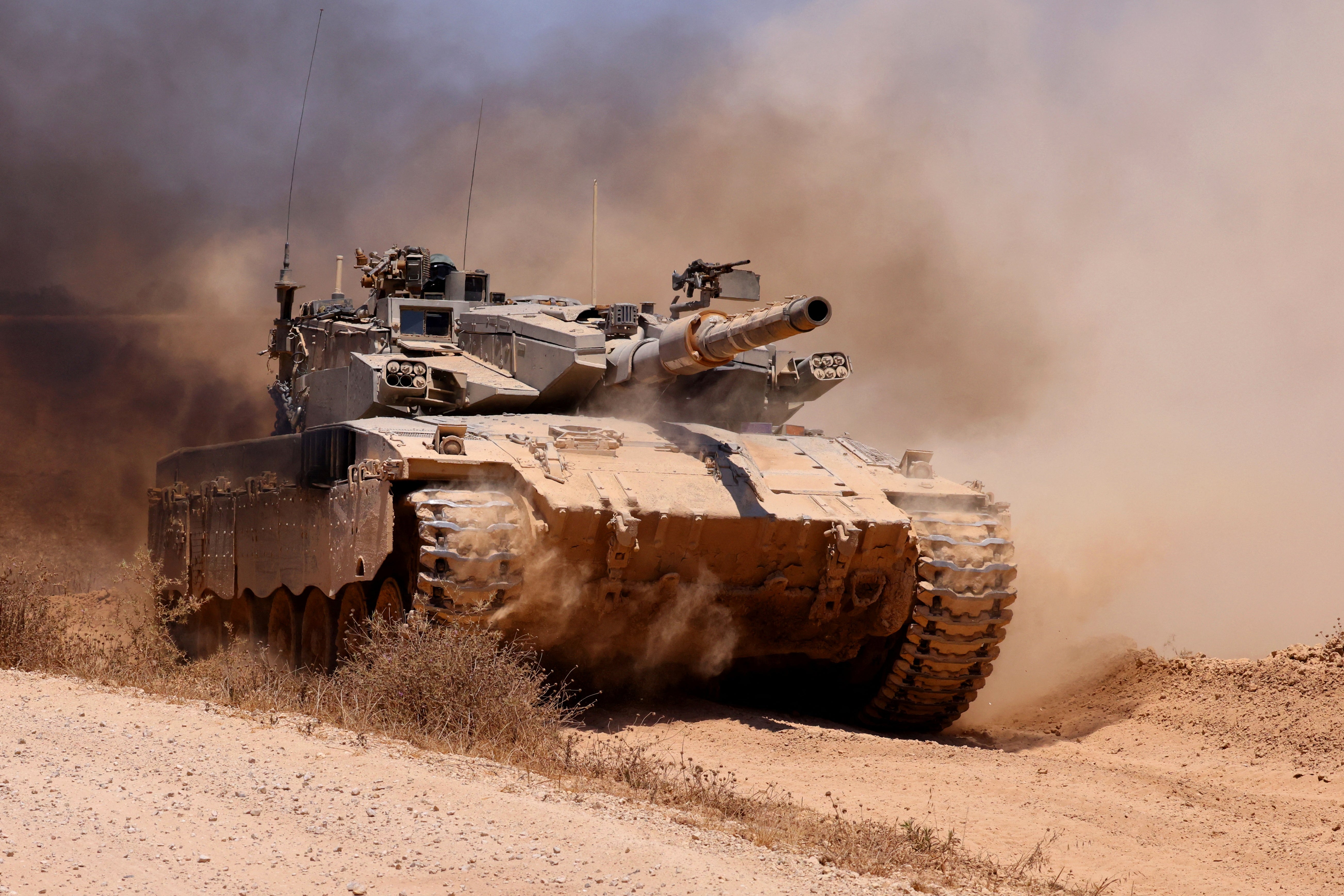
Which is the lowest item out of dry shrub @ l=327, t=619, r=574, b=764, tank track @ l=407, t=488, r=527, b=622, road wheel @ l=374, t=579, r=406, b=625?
dry shrub @ l=327, t=619, r=574, b=764

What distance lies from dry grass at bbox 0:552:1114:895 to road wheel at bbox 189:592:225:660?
2632 millimetres

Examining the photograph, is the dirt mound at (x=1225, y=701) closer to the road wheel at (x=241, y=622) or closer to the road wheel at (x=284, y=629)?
the road wheel at (x=284, y=629)

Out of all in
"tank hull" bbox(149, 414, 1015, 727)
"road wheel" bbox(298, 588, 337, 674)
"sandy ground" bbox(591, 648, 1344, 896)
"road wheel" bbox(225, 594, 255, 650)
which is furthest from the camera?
"road wheel" bbox(225, 594, 255, 650)

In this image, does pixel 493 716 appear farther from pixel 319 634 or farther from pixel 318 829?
pixel 319 634

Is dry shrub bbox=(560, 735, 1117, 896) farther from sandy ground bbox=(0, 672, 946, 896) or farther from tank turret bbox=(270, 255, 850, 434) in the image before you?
tank turret bbox=(270, 255, 850, 434)

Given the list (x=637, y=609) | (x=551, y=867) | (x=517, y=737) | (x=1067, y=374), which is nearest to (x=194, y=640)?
(x=637, y=609)

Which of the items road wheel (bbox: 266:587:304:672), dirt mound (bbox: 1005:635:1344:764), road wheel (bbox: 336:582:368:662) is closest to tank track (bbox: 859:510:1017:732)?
dirt mound (bbox: 1005:635:1344:764)

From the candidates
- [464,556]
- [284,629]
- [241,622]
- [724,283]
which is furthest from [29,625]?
[724,283]

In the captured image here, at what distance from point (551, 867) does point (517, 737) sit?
2708 mm

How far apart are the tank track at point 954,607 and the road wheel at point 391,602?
12.1 ft

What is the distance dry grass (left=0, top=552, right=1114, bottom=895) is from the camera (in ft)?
21.5

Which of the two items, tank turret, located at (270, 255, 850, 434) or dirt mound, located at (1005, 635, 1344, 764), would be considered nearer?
dirt mound, located at (1005, 635, 1344, 764)

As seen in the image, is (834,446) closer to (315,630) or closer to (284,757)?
(315,630)

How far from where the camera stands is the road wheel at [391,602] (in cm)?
1026
